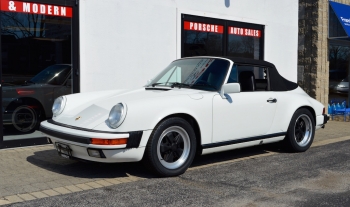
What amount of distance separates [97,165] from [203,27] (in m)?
5.03

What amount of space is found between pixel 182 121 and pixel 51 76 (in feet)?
10.9

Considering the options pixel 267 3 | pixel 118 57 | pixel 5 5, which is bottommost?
pixel 118 57

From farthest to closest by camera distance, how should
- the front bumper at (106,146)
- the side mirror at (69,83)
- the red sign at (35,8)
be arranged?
1. the side mirror at (69,83)
2. the red sign at (35,8)
3. the front bumper at (106,146)

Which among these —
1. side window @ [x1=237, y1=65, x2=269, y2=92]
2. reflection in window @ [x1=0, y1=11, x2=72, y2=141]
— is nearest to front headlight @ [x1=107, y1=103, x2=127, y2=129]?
side window @ [x1=237, y1=65, x2=269, y2=92]

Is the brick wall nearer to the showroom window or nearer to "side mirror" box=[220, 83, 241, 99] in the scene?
the showroom window

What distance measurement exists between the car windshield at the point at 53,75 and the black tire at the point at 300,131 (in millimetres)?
3930

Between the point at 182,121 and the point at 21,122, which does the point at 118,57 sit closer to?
the point at 21,122

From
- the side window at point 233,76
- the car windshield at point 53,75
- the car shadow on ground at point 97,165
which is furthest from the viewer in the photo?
the car windshield at point 53,75

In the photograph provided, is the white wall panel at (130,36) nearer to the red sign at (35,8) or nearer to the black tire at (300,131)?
the red sign at (35,8)

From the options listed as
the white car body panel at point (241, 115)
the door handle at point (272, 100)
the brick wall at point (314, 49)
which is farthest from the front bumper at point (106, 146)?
the brick wall at point (314, 49)

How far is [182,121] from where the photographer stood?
5.23 meters

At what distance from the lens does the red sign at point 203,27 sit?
376 inches

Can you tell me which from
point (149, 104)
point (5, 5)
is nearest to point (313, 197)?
point (149, 104)

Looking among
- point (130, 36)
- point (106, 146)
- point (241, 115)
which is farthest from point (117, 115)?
point (130, 36)
